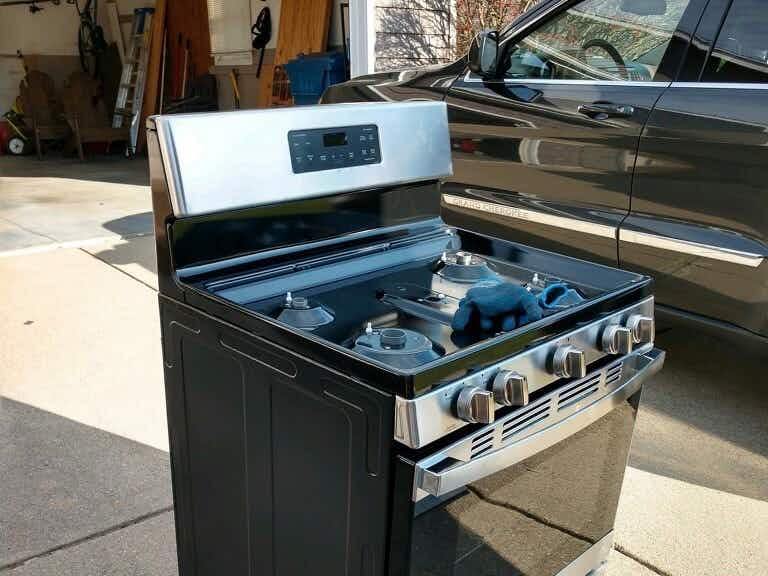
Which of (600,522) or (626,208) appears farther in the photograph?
(626,208)

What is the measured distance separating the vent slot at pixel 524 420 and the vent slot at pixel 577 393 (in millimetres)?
46

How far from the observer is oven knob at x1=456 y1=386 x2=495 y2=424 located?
1117 millimetres

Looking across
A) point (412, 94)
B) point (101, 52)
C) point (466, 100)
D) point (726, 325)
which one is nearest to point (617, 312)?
point (726, 325)

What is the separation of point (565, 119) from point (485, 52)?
54cm

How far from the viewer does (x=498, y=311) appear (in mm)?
1318

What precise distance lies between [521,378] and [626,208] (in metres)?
1.98

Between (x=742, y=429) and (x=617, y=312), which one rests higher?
(x=617, y=312)

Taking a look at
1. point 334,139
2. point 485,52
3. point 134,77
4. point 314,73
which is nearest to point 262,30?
point 314,73

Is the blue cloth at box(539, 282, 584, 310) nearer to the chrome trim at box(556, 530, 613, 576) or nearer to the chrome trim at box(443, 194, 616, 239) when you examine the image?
the chrome trim at box(556, 530, 613, 576)

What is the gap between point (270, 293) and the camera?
147 cm

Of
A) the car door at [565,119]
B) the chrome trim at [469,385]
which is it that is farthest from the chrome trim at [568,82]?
the chrome trim at [469,385]

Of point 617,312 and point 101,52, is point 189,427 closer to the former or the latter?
A: point 617,312

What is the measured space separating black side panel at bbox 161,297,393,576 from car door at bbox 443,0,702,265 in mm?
2079

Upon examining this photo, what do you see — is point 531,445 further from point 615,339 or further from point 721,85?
point 721,85
